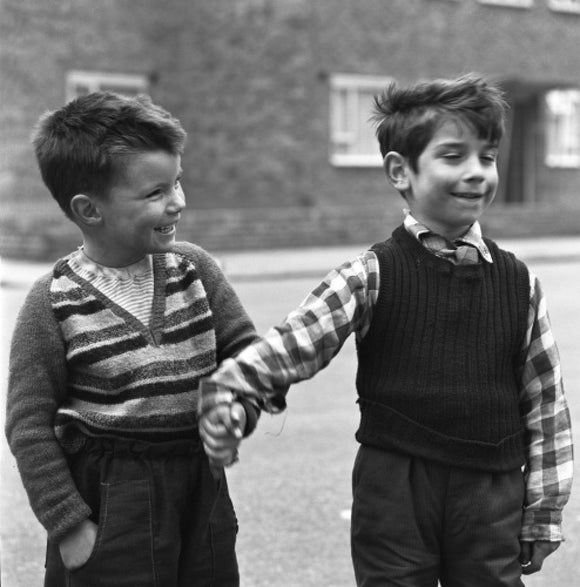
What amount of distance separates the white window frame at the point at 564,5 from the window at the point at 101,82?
31.7ft

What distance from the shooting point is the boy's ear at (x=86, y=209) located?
2.33 metres

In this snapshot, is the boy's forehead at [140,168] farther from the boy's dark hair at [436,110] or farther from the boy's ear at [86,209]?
the boy's dark hair at [436,110]

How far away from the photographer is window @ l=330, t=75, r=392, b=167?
71.0ft

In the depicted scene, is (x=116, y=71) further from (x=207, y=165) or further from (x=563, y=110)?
(x=563, y=110)

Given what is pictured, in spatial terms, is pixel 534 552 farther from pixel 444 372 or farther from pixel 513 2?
pixel 513 2

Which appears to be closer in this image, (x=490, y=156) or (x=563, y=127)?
(x=490, y=156)

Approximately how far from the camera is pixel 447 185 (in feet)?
7.75

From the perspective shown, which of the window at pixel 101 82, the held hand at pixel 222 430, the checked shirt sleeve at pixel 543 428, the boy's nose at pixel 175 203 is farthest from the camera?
the window at pixel 101 82

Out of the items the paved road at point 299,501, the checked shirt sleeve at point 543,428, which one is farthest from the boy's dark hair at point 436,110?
the paved road at point 299,501

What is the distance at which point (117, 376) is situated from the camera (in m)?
2.25

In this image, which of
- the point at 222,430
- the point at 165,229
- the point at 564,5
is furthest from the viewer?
the point at 564,5

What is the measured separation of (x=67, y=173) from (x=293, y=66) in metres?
19.0

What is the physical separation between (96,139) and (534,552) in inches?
52.6

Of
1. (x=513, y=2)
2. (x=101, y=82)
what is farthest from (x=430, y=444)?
(x=513, y=2)
